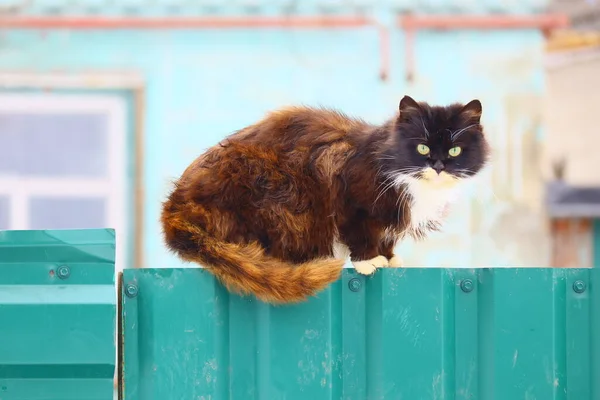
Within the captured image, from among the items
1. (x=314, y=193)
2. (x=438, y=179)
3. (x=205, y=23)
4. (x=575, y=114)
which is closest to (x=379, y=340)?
(x=314, y=193)

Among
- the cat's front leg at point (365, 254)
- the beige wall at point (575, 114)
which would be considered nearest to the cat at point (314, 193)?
the cat's front leg at point (365, 254)

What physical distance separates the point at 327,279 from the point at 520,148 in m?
3.65

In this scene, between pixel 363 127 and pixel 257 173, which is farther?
pixel 363 127

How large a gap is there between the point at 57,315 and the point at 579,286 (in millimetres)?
1402

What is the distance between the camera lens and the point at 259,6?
573cm

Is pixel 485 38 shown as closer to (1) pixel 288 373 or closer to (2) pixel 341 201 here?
(2) pixel 341 201

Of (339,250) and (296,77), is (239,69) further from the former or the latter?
(339,250)

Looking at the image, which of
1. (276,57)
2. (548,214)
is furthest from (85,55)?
(548,214)

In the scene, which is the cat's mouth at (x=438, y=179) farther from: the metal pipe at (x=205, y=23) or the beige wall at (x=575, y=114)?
the beige wall at (x=575, y=114)

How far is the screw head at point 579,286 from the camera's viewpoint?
7.91 feet

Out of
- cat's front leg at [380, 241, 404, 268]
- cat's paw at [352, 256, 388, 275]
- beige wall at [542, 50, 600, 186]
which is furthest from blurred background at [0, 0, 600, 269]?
beige wall at [542, 50, 600, 186]

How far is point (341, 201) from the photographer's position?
2684 mm

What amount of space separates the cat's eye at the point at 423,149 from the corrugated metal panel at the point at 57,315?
1013mm

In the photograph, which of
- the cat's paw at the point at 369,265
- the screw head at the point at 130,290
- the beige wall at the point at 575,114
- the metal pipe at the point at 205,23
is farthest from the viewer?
the beige wall at the point at 575,114
